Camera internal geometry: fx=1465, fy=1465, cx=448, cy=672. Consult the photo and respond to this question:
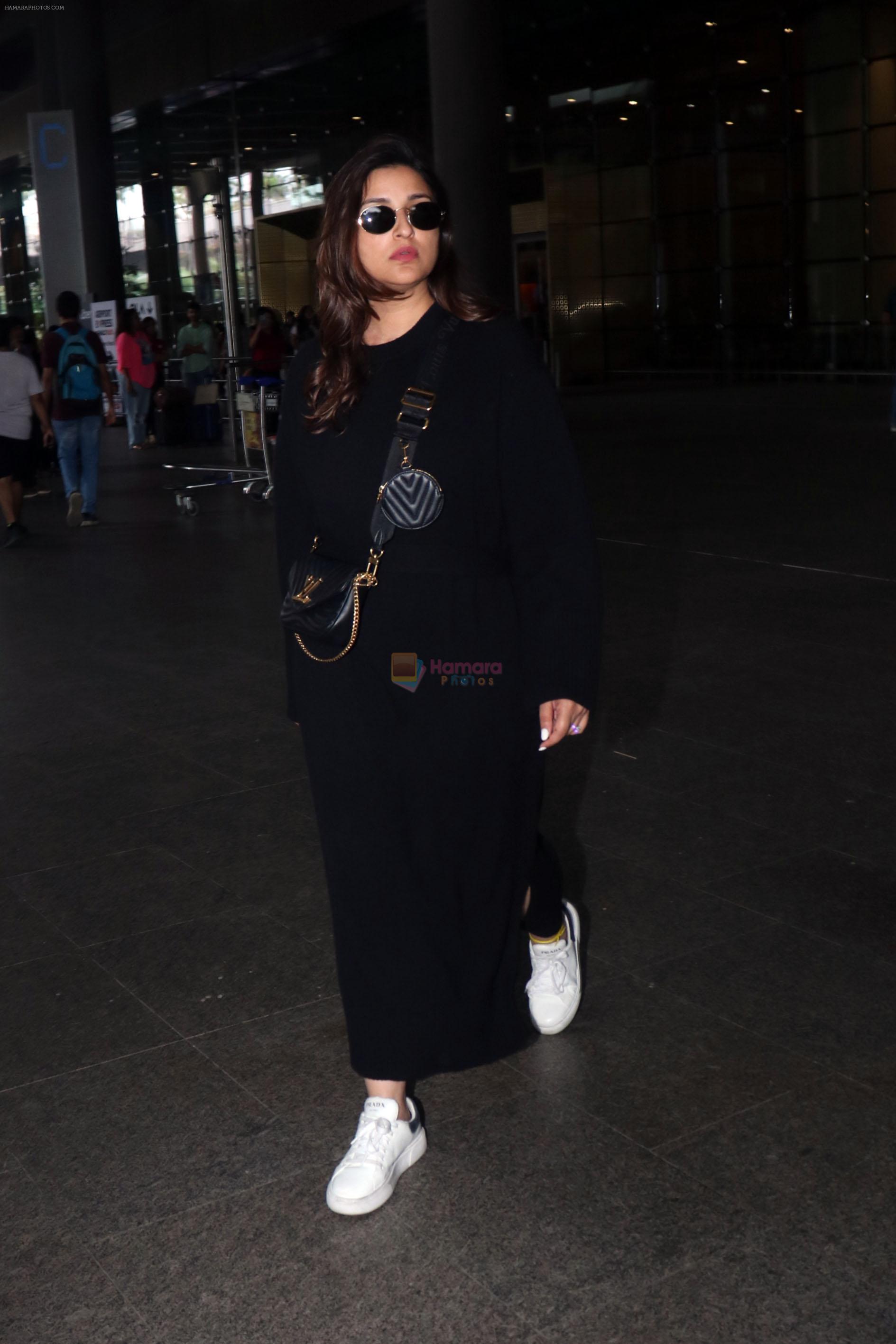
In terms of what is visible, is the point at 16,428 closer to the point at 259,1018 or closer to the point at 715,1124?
the point at 259,1018

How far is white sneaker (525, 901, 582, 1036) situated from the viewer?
3.29 m

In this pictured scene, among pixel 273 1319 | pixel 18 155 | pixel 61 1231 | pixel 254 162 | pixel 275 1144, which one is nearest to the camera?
pixel 273 1319

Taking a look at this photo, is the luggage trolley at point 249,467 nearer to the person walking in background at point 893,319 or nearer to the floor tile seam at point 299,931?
the person walking in background at point 893,319

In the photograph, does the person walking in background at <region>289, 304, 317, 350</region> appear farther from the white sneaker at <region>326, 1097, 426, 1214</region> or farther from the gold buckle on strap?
the white sneaker at <region>326, 1097, 426, 1214</region>

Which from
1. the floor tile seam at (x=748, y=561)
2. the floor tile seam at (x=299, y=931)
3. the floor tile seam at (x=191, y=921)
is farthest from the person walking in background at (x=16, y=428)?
the floor tile seam at (x=299, y=931)

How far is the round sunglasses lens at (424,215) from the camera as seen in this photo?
8.43 ft

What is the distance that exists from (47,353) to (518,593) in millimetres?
11348

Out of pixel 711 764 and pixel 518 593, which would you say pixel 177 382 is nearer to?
pixel 711 764

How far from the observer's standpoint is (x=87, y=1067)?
3285mm

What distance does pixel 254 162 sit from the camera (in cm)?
3472

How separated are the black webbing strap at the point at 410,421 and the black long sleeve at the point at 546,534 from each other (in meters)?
0.12

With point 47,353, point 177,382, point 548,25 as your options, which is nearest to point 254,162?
point 548,25

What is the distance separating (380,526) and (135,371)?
18.7 m

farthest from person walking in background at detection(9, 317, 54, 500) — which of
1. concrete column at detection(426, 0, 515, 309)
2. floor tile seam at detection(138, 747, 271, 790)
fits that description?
floor tile seam at detection(138, 747, 271, 790)
